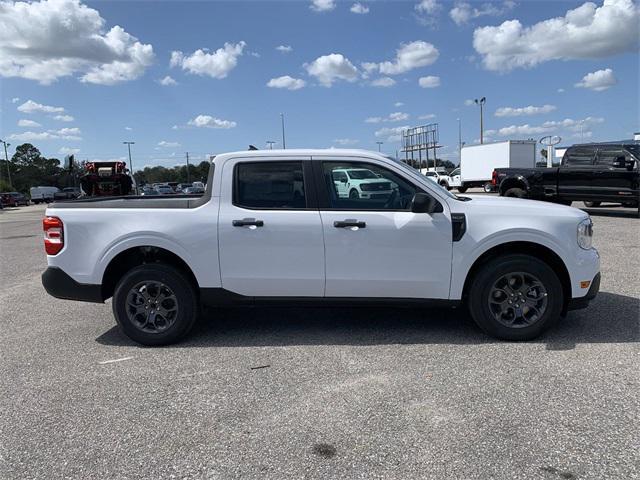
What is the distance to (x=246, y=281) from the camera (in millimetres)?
4734

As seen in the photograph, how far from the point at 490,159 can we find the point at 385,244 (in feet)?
107

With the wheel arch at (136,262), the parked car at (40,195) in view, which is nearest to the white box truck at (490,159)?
the wheel arch at (136,262)

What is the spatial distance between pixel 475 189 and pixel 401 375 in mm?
38326

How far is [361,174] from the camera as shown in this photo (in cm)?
480

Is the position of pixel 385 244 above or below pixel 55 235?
below

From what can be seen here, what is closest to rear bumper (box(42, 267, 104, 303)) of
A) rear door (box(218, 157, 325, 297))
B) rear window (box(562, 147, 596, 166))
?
rear door (box(218, 157, 325, 297))

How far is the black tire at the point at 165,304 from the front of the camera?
4719mm

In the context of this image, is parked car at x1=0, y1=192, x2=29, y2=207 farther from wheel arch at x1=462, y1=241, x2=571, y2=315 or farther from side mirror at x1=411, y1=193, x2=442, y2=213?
wheel arch at x1=462, y1=241, x2=571, y2=315

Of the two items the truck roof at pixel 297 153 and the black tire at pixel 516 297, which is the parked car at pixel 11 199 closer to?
the truck roof at pixel 297 153

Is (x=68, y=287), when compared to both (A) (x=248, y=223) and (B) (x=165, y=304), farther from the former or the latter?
(A) (x=248, y=223)

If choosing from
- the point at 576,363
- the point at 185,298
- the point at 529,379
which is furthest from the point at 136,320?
the point at 576,363

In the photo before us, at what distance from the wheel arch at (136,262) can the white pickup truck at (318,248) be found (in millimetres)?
21

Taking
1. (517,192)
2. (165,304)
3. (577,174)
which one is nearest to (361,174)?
(165,304)

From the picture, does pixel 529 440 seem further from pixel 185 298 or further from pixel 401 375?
pixel 185 298
